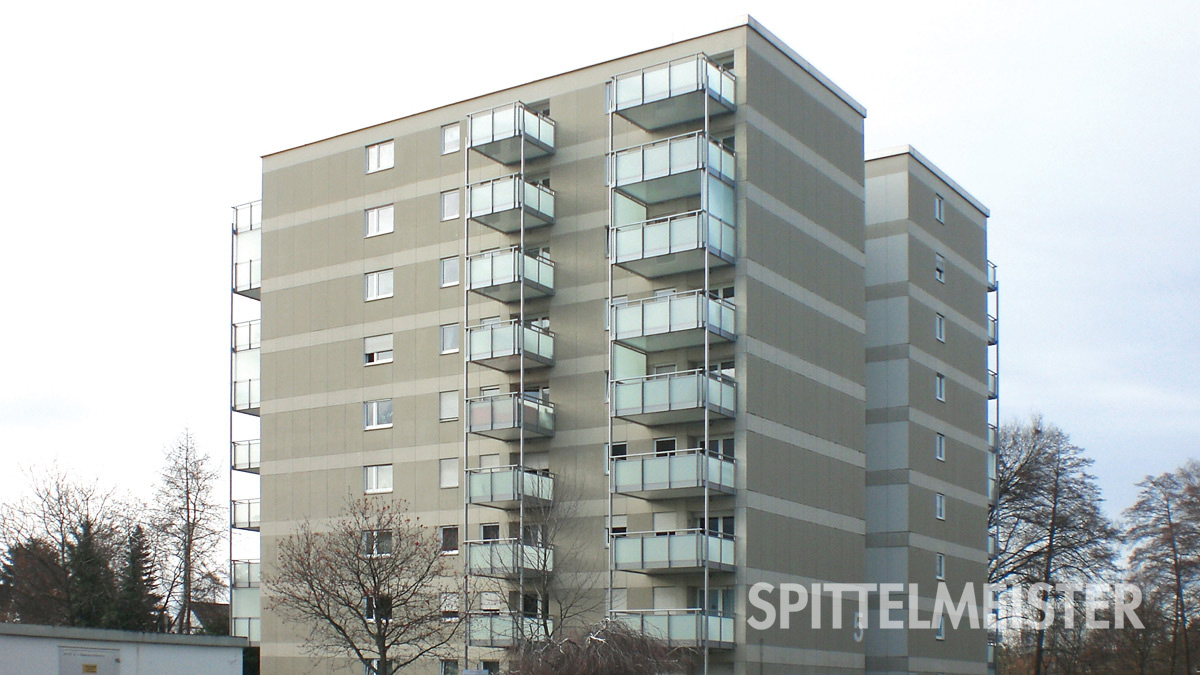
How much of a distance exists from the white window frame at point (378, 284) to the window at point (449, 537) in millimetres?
8188

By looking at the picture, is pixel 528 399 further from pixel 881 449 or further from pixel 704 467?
pixel 881 449

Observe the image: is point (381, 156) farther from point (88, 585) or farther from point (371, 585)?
point (88, 585)

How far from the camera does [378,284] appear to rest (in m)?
48.6

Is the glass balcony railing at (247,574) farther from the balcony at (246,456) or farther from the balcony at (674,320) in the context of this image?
the balcony at (674,320)

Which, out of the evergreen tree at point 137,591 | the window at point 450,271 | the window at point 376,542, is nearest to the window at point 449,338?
the window at point 450,271

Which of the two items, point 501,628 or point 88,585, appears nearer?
point 501,628

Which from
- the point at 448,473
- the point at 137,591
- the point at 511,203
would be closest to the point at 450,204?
the point at 511,203

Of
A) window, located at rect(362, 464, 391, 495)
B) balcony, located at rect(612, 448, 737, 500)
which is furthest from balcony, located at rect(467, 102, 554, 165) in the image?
window, located at rect(362, 464, 391, 495)

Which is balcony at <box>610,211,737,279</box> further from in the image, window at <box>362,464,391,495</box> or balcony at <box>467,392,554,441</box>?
window at <box>362,464,391,495</box>

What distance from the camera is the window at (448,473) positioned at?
4578cm

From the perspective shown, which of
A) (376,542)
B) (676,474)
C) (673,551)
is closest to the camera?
(673,551)

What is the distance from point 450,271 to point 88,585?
2302cm

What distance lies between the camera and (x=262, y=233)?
52031mm

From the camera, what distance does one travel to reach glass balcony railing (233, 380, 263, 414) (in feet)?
168
